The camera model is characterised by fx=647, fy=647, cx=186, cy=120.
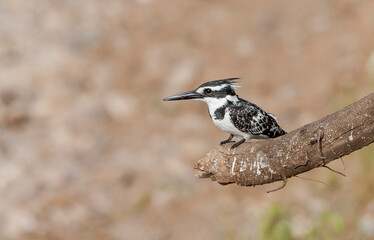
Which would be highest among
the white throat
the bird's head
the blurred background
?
the blurred background

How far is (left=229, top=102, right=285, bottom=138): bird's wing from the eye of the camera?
4090 mm

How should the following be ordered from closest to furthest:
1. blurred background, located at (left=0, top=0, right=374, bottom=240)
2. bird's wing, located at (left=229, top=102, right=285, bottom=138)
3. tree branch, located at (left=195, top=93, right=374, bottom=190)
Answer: tree branch, located at (left=195, top=93, right=374, bottom=190) < bird's wing, located at (left=229, top=102, right=285, bottom=138) < blurred background, located at (left=0, top=0, right=374, bottom=240)

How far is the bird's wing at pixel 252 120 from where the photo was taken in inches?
161

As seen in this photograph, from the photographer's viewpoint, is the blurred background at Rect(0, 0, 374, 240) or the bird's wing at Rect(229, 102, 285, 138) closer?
the bird's wing at Rect(229, 102, 285, 138)

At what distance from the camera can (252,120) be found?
412 centimetres

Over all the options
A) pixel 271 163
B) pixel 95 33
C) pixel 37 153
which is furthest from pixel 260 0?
pixel 271 163

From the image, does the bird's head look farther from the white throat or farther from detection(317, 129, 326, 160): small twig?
detection(317, 129, 326, 160): small twig

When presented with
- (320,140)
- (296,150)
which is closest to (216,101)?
(296,150)

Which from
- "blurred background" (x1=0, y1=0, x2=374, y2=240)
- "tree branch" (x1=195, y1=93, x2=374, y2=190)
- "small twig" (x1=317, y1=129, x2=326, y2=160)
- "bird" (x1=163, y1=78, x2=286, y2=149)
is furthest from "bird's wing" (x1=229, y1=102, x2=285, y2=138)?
"blurred background" (x1=0, y1=0, x2=374, y2=240)

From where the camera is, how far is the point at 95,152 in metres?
9.30

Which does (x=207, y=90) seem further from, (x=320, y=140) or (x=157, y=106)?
(x=157, y=106)

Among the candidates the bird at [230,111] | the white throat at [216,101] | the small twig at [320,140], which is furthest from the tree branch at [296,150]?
the white throat at [216,101]

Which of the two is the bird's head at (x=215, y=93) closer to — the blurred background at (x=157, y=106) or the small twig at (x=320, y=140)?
the small twig at (x=320, y=140)

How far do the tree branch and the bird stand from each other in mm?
110
